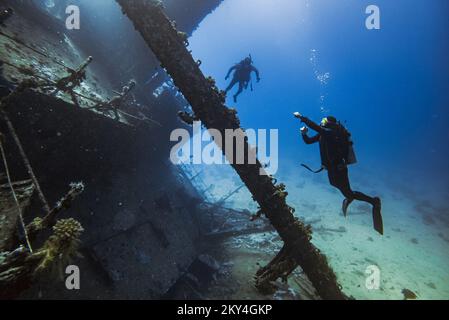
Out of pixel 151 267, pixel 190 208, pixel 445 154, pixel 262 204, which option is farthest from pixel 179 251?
pixel 445 154

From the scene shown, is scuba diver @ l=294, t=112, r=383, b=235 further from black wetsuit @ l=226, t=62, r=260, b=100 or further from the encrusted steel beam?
black wetsuit @ l=226, t=62, r=260, b=100

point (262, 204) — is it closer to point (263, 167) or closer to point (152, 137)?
point (263, 167)

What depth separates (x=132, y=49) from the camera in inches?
440

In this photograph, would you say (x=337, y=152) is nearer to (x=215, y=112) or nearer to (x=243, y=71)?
(x=215, y=112)

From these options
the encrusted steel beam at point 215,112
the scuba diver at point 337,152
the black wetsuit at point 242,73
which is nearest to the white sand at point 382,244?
the encrusted steel beam at point 215,112

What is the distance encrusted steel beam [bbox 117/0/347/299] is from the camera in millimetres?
3701

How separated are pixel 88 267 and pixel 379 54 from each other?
6026 inches

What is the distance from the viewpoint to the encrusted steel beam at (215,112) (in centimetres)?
370

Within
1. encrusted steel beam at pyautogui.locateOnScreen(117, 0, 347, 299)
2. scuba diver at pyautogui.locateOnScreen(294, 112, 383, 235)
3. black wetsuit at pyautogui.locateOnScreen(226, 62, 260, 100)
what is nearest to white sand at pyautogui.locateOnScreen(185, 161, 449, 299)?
encrusted steel beam at pyautogui.locateOnScreen(117, 0, 347, 299)

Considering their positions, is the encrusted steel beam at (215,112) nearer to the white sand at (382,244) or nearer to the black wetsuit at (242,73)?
the white sand at (382,244)

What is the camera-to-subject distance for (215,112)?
4.10 meters

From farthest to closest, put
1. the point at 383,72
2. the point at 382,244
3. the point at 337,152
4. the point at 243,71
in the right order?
the point at 383,72 → the point at 382,244 → the point at 243,71 → the point at 337,152

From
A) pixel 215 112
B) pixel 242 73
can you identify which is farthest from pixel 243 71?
pixel 215 112

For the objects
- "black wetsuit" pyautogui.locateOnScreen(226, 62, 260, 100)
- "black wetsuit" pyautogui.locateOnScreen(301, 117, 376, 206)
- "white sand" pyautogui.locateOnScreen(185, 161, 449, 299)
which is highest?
"black wetsuit" pyautogui.locateOnScreen(226, 62, 260, 100)
